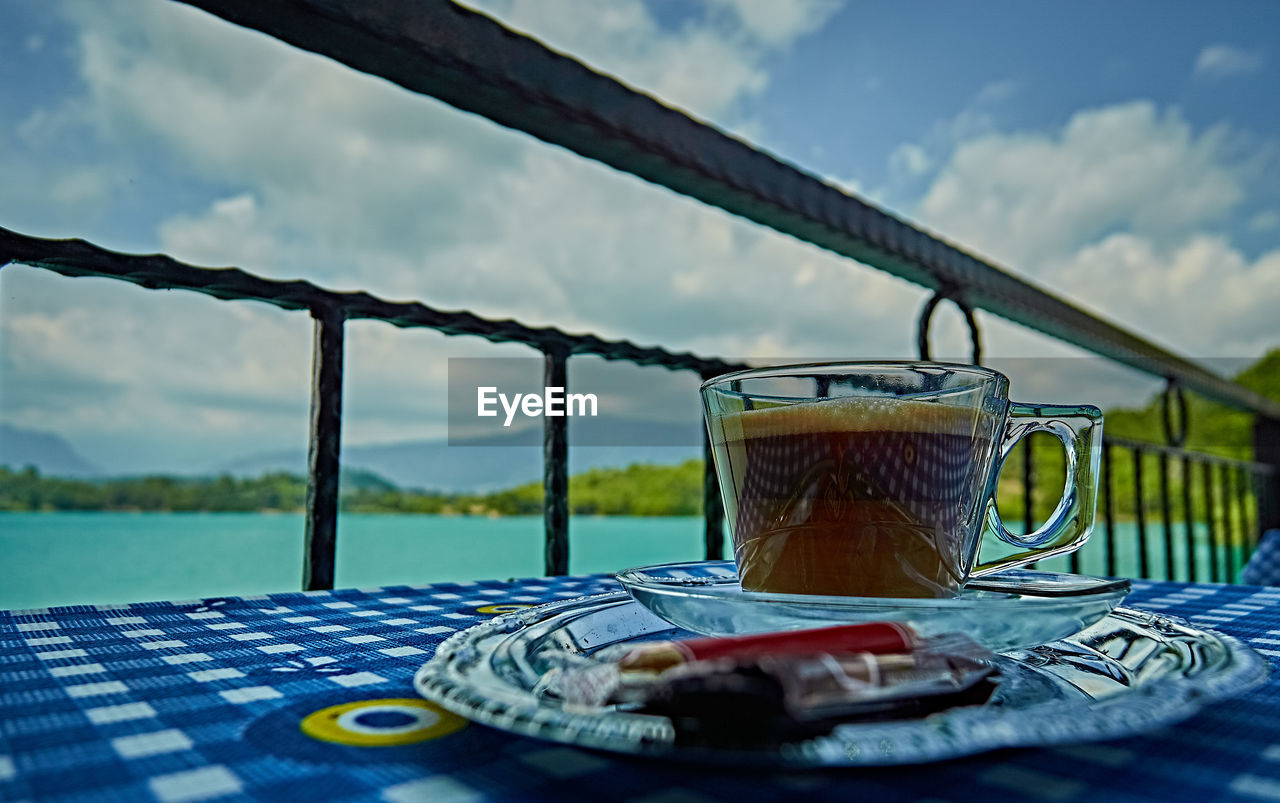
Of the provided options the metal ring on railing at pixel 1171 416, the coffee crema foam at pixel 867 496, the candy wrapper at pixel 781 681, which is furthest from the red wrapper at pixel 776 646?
the metal ring on railing at pixel 1171 416

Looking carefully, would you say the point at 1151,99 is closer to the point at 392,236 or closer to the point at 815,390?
the point at 815,390

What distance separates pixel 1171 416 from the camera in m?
2.48

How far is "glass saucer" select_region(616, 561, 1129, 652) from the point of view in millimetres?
254

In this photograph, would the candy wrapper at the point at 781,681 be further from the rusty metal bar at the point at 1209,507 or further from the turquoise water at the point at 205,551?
the turquoise water at the point at 205,551

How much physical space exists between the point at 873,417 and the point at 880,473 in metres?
0.03

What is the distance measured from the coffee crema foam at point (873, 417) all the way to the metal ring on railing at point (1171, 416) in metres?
2.61

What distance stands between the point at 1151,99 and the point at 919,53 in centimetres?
377

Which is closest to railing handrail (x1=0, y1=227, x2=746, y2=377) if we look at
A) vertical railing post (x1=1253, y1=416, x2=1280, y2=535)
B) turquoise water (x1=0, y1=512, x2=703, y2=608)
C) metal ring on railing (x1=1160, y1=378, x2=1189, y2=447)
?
metal ring on railing (x1=1160, y1=378, x2=1189, y2=447)

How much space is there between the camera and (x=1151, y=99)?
1023 centimetres

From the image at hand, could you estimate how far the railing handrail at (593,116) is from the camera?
2.76 ft

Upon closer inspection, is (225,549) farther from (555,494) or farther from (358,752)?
(358,752)

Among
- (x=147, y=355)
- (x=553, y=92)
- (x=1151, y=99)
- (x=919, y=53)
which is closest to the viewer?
(x=553, y=92)

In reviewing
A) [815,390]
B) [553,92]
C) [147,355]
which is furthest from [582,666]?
[147,355]

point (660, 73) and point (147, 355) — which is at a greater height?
point (660, 73)
